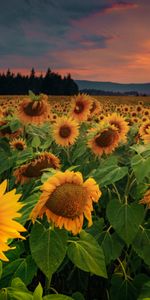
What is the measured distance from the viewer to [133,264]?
10.5 ft

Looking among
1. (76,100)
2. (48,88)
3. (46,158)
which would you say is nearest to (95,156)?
(46,158)

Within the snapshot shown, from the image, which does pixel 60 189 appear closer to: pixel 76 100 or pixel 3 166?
pixel 3 166

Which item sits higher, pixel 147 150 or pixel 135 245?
pixel 147 150

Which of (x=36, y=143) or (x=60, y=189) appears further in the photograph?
(x=36, y=143)

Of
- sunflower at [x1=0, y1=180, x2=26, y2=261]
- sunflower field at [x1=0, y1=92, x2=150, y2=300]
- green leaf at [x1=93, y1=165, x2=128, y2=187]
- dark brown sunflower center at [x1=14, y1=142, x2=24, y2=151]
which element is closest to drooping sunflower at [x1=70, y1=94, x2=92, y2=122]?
dark brown sunflower center at [x1=14, y1=142, x2=24, y2=151]

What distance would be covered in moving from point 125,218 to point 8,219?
1.37 meters

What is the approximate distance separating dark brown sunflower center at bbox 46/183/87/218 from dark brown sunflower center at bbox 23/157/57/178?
1369 mm

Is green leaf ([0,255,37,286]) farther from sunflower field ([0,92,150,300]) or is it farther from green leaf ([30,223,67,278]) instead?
green leaf ([30,223,67,278])

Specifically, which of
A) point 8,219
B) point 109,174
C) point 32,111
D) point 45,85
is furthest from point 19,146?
point 45,85

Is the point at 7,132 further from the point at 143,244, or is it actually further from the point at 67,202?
the point at 67,202

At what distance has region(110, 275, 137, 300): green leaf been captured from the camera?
3023 millimetres

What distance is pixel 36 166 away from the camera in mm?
3699

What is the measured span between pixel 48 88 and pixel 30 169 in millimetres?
85513

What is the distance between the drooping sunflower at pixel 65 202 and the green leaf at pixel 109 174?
507mm
